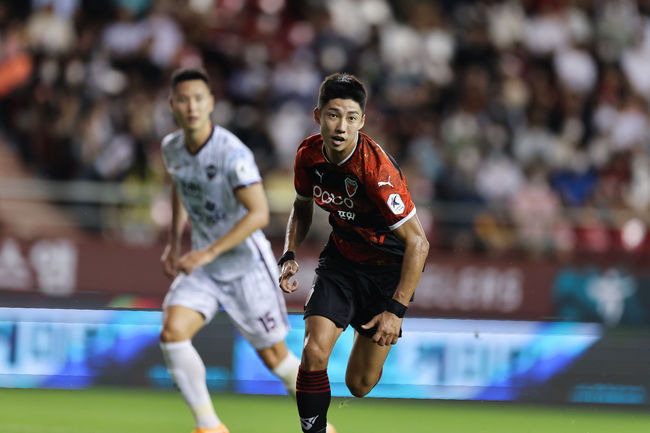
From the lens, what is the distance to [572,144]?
13078 mm

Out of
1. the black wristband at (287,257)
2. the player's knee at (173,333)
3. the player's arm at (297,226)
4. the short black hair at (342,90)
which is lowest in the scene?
the player's knee at (173,333)

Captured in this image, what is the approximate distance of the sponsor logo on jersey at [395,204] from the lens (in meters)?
5.02

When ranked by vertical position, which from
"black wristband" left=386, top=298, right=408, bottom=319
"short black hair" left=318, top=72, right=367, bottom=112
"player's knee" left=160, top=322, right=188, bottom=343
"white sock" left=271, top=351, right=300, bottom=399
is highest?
"short black hair" left=318, top=72, right=367, bottom=112

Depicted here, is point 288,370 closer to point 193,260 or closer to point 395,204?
point 193,260

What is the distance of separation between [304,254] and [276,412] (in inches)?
162

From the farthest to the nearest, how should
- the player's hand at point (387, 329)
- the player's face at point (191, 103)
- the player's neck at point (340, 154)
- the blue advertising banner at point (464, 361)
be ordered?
the blue advertising banner at point (464, 361) < the player's face at point (191, 103) < the player's neck at point (340, 154) < the player's hand at point (387, 329)

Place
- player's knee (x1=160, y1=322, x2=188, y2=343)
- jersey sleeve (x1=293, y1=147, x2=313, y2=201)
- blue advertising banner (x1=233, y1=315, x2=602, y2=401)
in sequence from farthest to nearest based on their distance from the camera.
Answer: blue advertising banner (x1=233, y1=315, x2=602, y2=401), player's knee (x1=160, y1=322, x2=188, y2=343), jersey sleeve (x1=293, y1=147, x2=313, y2=201)

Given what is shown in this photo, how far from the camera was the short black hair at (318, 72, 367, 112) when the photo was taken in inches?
197

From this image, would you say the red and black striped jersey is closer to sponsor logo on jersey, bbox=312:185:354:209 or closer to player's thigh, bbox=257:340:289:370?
sponsor logo on jersey, bbox=312:185:354:209

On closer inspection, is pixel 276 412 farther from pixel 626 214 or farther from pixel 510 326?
pixel 626 214

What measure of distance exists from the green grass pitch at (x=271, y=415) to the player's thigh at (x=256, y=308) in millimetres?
965

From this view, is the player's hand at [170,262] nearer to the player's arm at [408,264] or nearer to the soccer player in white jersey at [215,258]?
the soccer player in white jersey at [215,258]

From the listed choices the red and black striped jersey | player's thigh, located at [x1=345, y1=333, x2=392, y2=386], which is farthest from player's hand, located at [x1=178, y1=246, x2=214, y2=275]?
player's thigh, located at [x1=345, y1=333, x2=392, y2=386]

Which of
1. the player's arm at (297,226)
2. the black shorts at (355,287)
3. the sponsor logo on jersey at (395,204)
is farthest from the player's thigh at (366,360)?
the sponsor logo on jersey at (395,204)
